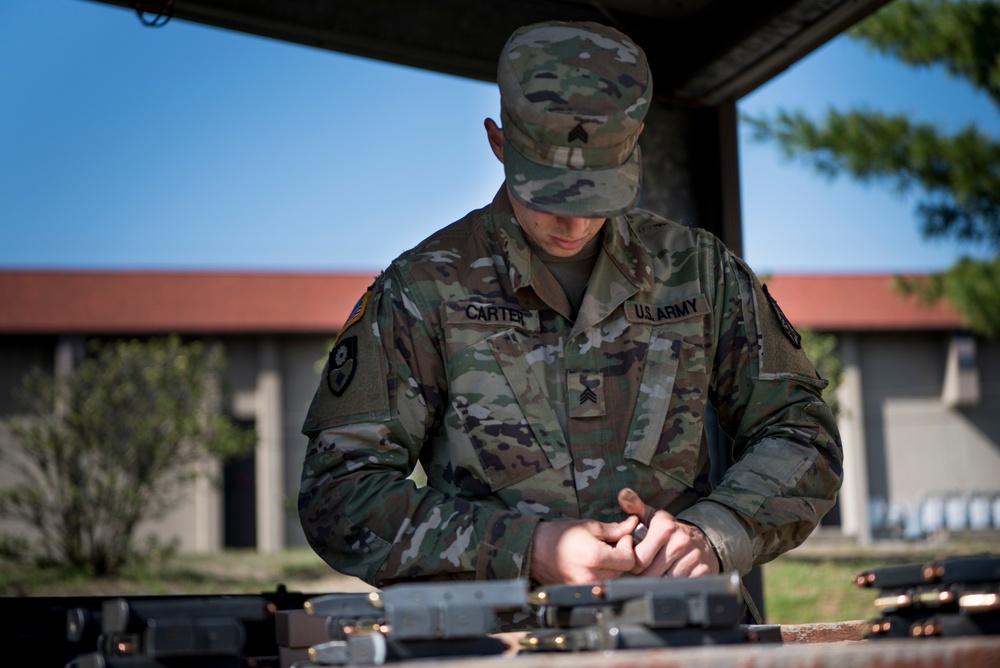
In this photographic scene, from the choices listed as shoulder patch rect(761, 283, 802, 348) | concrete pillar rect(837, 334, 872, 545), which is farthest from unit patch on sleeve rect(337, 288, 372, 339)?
concrete pillar rect(837, 334, 872, 545)

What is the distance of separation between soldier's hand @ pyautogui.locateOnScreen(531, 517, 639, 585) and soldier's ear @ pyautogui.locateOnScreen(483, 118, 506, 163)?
26.8 inches

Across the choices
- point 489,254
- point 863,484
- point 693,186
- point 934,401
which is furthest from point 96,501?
point 934,401

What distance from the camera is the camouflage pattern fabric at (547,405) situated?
193 cm

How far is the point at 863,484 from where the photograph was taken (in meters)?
16.2

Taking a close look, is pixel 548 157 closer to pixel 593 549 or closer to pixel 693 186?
pixel 593 549

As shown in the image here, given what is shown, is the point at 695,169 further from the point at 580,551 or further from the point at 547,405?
the point at 580,551

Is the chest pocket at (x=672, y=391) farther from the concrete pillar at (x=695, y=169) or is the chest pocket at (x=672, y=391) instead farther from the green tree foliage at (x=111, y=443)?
the green tree foliage at (x=111, y=443)

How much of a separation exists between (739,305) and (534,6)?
1.71m

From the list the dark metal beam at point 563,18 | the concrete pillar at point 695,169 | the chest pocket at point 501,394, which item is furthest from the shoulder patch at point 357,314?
the concrete pillar at point 695,169

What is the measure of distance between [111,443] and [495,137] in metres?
9.06

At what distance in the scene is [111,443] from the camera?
10.4m

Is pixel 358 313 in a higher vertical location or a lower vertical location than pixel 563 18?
lower

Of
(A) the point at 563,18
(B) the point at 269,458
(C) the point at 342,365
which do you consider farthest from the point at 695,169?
(B) the point at 269,458

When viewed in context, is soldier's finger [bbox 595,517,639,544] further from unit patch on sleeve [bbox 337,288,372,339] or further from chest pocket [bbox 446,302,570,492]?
unit patch on sleeve [bbox 337,288,372,339]
